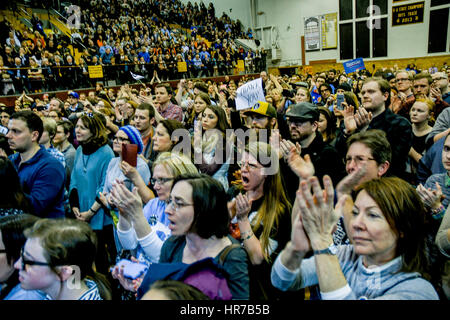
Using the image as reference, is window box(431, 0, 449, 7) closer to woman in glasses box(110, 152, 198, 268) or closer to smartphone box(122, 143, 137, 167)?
woman in glasses box(110, 152, 198, 268)

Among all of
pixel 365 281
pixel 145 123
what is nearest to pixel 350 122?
pixel 365 281

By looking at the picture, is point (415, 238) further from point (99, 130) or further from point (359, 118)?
point (99, 130)

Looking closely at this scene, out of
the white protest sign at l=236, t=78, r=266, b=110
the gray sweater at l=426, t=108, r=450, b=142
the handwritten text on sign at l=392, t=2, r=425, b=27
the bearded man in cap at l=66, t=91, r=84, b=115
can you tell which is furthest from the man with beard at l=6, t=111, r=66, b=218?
the handwritten text on sign at l=392, t=2, r=425, b=27

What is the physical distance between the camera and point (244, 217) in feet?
5.84

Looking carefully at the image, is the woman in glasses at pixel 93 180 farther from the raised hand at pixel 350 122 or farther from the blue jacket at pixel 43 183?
the raised hand at pixel 350 122

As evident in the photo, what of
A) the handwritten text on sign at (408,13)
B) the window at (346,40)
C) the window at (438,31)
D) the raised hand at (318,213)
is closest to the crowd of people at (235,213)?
the raised hand at (318,213)

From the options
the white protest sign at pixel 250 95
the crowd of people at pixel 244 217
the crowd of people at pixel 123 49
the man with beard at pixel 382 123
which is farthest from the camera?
the crowd of people at pixel 123 49

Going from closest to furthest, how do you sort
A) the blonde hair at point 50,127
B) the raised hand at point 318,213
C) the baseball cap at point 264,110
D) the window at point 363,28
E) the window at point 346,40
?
the raised hand at point 318,213
the baseball cap at point 264,110
the blonde hair at point 50,127
the window at point 363,28
the window at point 346,40

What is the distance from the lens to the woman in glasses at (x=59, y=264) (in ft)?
4.81

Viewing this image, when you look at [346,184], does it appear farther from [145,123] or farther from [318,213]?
[145,123]

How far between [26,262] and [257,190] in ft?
4.34

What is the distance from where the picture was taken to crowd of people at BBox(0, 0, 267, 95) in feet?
35.9

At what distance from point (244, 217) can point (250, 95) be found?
98.9 inches

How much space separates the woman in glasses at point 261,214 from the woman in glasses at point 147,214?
1.48ft
